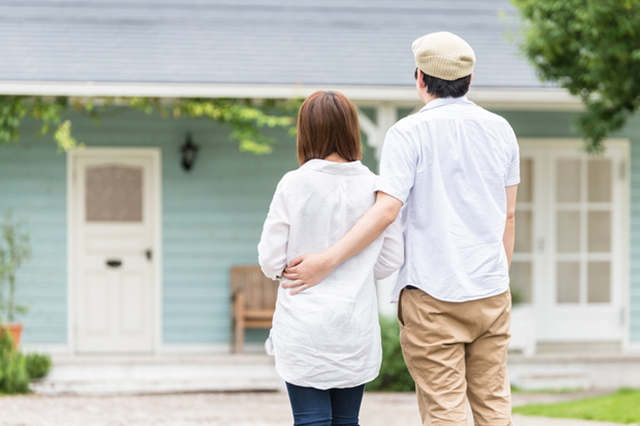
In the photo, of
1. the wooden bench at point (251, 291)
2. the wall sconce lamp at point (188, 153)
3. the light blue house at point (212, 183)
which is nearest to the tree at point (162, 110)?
the light blue house at point (212, 183)

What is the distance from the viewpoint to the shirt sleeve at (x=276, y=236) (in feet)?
6.33

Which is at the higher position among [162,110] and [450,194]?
[162,110]

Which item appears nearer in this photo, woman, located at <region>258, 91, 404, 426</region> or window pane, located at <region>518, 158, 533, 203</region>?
woman, located at <region>258, 91, 404, 426</region>

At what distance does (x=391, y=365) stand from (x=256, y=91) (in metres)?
2.64

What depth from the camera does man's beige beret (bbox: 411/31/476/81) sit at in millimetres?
1945

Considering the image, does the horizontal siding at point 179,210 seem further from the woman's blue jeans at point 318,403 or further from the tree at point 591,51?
the woman's blue jeans at point 318,403

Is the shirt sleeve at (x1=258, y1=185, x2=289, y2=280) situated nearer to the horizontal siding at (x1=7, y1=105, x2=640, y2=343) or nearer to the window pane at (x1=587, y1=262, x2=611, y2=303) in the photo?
the horizontal siding at (x1=7, y1=105, x2=640, y2=343)

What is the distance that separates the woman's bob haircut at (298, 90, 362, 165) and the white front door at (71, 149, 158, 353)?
16.3 ft

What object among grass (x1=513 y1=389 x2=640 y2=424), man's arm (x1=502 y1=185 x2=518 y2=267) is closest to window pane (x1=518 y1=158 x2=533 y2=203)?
grass (x1=513 y1=389 x2=640 y2=424)

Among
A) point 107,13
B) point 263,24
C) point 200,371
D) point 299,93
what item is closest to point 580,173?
point 299,93

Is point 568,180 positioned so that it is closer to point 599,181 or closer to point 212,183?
point 599,181

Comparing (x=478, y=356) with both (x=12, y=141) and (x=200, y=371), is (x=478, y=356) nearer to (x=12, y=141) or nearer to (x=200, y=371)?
(x=200, y=371)

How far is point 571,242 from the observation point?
23.2ft

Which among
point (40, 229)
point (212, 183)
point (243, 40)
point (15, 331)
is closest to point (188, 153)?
point (212, 183)
